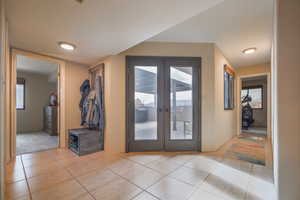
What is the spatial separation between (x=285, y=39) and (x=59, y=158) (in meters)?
3.45

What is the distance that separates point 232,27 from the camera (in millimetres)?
Answer: 2201

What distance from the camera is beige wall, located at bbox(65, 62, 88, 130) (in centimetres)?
303

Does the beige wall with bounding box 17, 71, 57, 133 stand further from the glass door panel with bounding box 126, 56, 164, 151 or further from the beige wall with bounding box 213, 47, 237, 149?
the beige wall with bounding box 213, 47, 237, 149

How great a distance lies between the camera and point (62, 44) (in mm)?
2182

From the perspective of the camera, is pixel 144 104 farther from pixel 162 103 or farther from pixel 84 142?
pixel 84 142

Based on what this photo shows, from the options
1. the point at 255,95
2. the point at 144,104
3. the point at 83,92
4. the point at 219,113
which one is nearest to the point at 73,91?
the point at 83,92

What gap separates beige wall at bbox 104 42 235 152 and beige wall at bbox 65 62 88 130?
36.6 inches

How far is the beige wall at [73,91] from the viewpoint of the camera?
303cm

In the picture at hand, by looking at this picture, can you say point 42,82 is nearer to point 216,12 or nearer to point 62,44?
point 62,44

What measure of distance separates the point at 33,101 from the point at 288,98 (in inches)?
268

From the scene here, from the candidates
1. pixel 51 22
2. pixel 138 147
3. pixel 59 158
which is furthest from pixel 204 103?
pixel 59 158

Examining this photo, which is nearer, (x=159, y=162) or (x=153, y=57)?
(x=159, y=162)

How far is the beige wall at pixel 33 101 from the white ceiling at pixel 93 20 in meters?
3.49

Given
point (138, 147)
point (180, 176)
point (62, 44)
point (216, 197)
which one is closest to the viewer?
point (216, 197)
